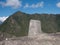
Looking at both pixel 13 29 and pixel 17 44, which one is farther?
pixel 13 29

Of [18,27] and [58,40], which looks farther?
[18,27]

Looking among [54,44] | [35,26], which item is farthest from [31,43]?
[35,26]

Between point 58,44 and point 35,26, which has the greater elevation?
point 35,26

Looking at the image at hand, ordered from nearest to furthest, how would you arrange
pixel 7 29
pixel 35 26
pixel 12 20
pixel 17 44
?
pixel 17 44, pixel 35 26, pixel 7 29, pixel 12 20

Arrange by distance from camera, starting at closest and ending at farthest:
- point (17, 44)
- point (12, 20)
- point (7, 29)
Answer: point (17, 44) → point (7, 29) → point (12, 20)

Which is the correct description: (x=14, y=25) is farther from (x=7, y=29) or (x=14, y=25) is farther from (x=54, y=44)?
(x=54, y=44)

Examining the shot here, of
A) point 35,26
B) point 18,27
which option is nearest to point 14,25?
point 18,27

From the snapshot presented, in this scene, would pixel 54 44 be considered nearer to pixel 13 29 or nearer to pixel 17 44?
pixel 17 44

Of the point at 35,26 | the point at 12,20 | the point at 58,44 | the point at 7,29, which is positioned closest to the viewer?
the point at 58,44

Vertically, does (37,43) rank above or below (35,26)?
below
